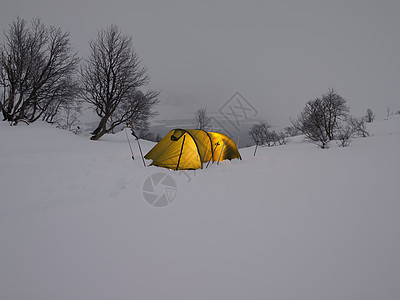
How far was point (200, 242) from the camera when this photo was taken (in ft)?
5.54

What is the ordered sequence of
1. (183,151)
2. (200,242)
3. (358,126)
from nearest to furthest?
(200,242) < (183,151) < (358,126)

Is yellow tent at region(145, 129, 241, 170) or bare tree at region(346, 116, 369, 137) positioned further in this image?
bare tree at region(346, 116, 369, 137)

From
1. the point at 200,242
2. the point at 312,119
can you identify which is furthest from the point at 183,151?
the point at 312,119

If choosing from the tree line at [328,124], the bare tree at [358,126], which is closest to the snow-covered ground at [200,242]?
the tree line at [328,124]

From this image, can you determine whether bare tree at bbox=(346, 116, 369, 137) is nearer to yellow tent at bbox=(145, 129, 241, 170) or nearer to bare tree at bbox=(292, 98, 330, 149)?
bare tree at bbox=(292, 98, 330, 149)

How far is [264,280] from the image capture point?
1.28m

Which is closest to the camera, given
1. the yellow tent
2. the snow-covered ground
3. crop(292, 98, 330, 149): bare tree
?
the snow-covered ground

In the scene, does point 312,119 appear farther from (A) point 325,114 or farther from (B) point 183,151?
(B) point 183,151

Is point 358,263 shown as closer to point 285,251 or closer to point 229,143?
point 285,251

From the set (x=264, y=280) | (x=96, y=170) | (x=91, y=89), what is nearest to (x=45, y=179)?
(x=96, y=170)

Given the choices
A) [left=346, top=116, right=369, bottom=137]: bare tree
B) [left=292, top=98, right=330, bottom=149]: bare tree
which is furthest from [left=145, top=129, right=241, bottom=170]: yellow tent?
[left=346, top=116, right=369, bottom=137]: bare tree

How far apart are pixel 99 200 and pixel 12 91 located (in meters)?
14.3

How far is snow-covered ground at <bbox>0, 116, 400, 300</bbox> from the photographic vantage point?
48.5 inches

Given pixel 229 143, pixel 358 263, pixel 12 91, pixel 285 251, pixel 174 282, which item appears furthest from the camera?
pixel 12 91
